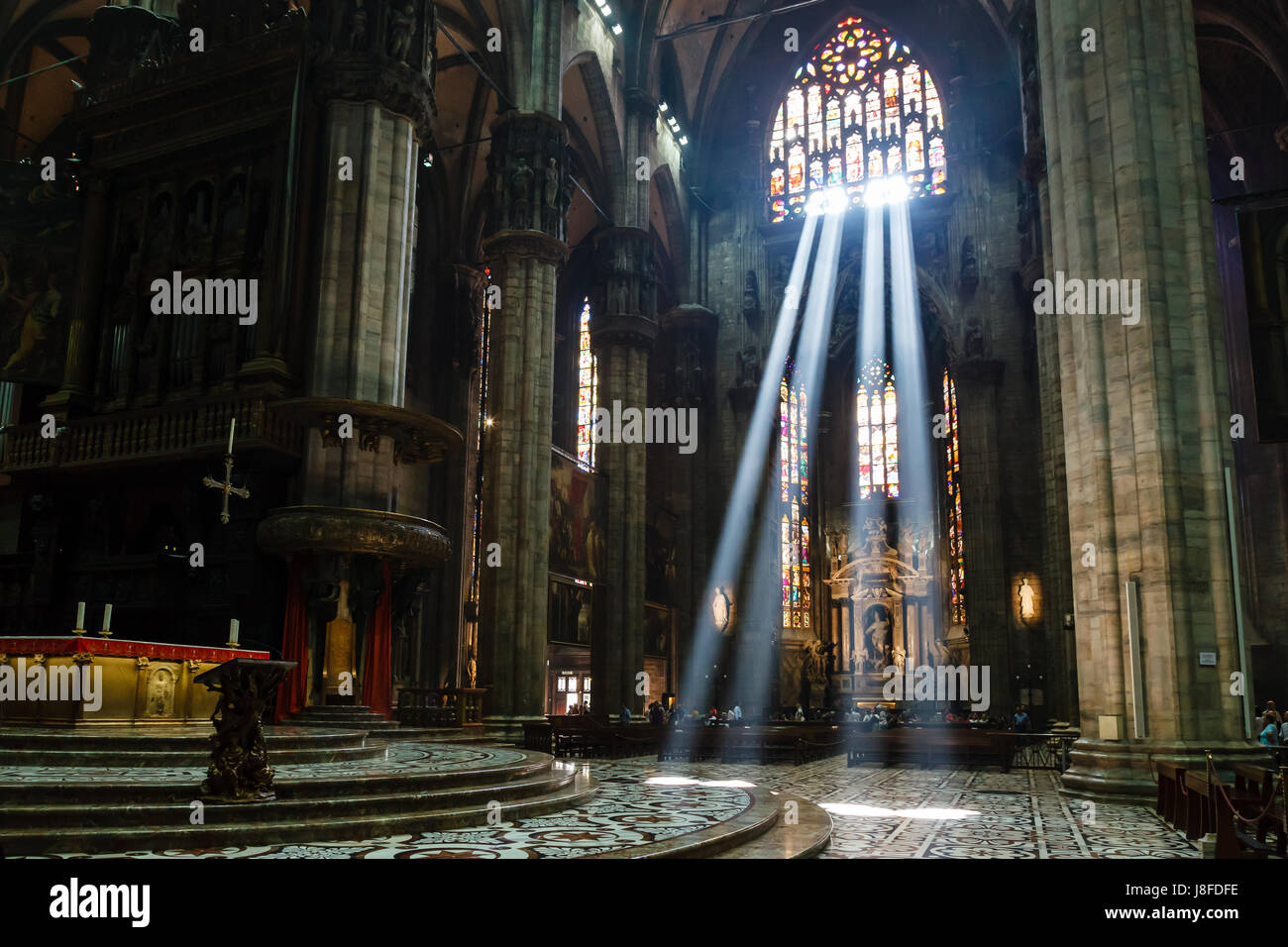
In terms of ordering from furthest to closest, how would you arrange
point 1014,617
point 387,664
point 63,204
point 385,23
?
1. point 1014,617
2. point 63,204
3. point 385,23
4. point 387,664

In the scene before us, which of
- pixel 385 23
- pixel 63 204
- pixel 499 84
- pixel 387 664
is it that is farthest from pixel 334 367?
pixel 499 84

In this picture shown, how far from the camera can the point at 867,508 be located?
3259cm

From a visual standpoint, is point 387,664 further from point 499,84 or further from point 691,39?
point 691,39

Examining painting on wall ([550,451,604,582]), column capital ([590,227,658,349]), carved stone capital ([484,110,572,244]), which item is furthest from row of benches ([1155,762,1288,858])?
column capital ([590,227,658,349])

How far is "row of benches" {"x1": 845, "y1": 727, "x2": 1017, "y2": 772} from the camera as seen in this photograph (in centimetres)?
1648

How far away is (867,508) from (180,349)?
73.7ft

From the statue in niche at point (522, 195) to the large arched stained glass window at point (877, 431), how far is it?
15.3 m

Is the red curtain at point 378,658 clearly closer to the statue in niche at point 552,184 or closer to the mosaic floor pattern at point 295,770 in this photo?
the mosaic floor pattern at point 295,770

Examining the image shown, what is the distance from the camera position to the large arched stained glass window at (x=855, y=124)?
30.9m

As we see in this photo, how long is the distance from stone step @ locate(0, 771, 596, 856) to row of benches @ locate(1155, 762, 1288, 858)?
477 cm

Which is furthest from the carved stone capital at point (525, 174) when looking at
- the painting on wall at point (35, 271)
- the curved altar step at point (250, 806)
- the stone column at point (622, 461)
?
the curved altar step at point (250, 806)

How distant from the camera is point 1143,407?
36.7 ft

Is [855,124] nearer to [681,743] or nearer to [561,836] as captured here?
[681,743]

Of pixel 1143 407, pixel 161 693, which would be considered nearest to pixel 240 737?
pixel 161 693
